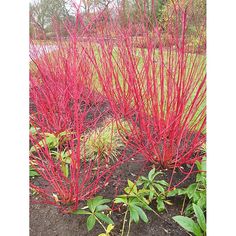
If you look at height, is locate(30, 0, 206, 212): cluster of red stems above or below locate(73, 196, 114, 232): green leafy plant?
above

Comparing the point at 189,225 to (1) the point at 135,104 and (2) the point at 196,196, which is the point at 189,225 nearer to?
(2) the point at 196,196

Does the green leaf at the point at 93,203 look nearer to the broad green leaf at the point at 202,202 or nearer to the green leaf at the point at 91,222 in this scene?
the green leaf at the point at 91,222

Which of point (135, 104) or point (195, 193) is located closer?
point (195, 193)

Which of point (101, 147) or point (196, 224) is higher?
point (101, 147)

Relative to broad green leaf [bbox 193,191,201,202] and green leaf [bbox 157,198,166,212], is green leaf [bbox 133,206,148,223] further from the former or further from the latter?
broad green leaf [bbox 193,191,201,202]

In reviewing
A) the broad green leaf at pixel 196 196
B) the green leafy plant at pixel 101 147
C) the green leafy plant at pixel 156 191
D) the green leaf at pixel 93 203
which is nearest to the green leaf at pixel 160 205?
the green leafy plant at pixel 156 191

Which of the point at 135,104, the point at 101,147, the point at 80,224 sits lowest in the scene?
the point at 80,224

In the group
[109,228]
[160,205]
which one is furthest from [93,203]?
[160,205]

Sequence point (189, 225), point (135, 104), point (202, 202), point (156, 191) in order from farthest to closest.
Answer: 1. point (135, 104)
2. point (156, 191)
3. point (202, 202)
4. point (189, 225)

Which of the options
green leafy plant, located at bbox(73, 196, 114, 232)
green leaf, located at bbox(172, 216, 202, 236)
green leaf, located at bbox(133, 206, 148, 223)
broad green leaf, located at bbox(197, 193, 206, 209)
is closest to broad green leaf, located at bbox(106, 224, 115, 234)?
green leafy plant, located at bbox(73, 196, 114, 232)

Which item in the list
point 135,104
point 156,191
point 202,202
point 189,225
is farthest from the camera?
point 135,104

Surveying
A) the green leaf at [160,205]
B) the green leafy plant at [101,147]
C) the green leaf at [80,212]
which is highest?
the green leafy plant at [101,147]
